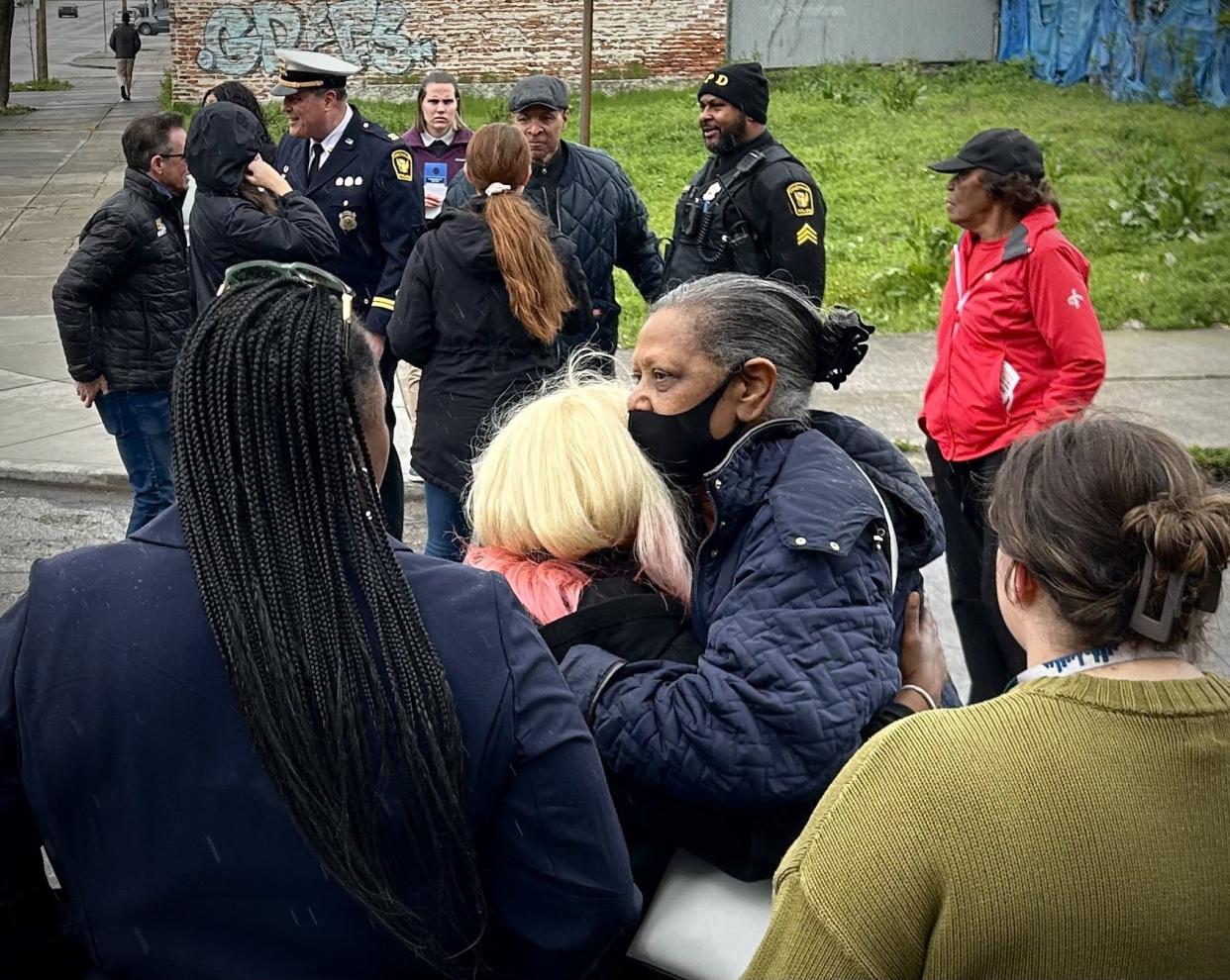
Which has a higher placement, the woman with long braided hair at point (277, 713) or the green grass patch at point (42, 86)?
the green grass patch at point (42, 86)

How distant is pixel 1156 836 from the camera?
1.57m

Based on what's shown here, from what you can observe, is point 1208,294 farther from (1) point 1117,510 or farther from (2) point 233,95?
(1) point 1117,510

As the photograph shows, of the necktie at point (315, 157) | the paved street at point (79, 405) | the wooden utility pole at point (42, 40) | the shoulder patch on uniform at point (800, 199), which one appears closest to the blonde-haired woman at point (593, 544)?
the paved street at point (79, 405)

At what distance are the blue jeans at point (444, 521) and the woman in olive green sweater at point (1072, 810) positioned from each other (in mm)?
3548

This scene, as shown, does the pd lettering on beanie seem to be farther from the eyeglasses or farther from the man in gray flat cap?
the eyeglasses

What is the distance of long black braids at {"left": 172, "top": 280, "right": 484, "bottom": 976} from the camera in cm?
169

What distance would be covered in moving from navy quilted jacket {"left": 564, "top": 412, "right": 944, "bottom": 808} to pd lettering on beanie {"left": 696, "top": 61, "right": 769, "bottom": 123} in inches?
152

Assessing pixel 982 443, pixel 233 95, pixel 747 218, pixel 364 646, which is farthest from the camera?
pixel 233 95

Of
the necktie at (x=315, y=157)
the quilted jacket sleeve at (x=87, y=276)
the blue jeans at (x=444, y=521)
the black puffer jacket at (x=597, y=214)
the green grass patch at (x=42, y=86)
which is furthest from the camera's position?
the green grass patch at (x=42, y=86)

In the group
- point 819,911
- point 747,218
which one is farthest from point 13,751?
point 747,218

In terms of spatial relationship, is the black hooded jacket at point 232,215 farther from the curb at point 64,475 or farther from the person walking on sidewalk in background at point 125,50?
the person walking on sidewalk in background at point 125,50

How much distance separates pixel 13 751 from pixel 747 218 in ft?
15.2

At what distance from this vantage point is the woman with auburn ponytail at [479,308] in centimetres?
487

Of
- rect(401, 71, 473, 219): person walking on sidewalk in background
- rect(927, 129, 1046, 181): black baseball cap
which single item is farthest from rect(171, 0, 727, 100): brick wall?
rect(927, 129, 1046, 181): black baseball cap
